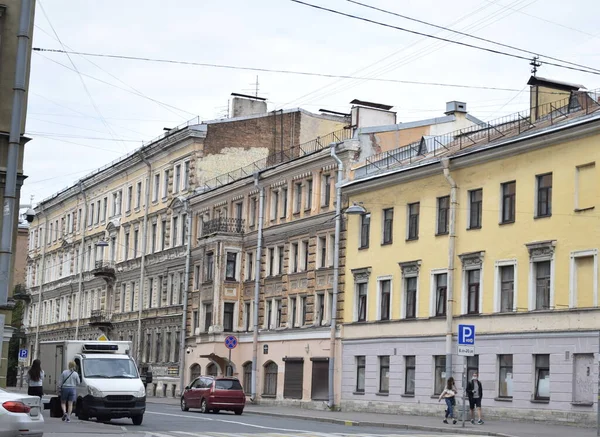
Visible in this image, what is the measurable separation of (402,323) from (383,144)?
940 cm

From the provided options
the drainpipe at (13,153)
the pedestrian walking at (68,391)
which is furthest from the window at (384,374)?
the drainpipe at (13,153)

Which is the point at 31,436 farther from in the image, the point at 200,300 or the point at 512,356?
the point at 200,300

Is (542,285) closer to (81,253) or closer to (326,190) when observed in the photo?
(326,190)

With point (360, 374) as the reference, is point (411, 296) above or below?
above

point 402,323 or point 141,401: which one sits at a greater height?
point 402,323

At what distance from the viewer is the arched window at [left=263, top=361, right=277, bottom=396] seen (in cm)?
5188

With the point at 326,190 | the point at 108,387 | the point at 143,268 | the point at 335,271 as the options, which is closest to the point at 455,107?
the point at 326,190

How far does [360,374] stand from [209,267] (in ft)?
46.1

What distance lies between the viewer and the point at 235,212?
188 ft

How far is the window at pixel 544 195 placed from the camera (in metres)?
35.8

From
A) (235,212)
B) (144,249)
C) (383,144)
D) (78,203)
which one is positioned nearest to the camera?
(383,144)

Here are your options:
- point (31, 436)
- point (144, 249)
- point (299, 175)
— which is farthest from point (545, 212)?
point (144, 249)

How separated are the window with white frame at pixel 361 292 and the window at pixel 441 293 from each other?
4739mm

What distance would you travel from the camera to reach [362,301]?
150 ft
